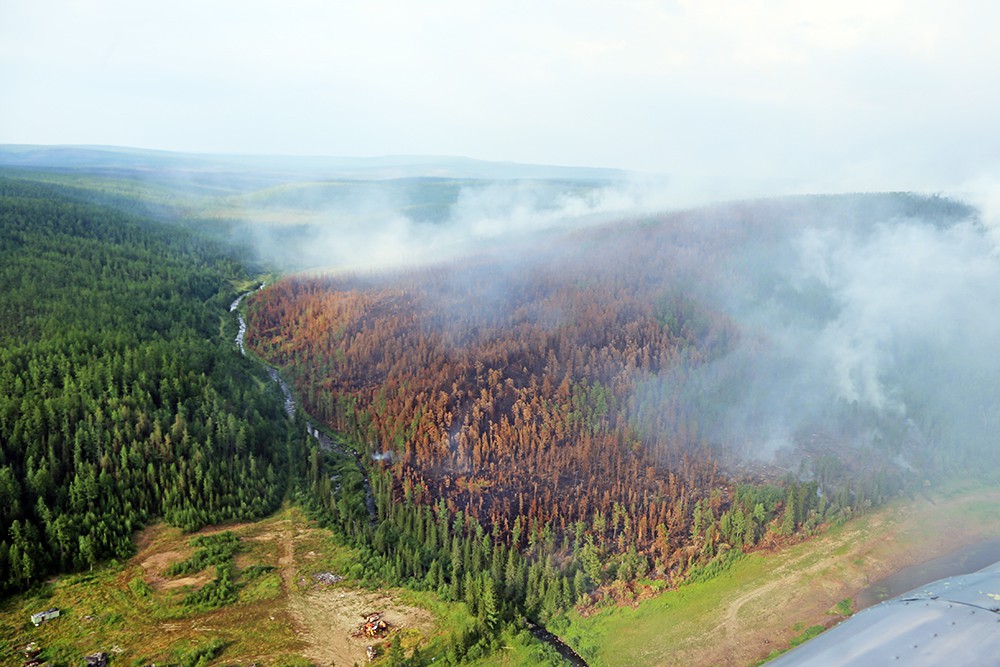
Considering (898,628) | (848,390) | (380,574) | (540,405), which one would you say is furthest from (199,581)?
(848,390)

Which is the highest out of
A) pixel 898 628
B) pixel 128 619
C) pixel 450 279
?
pixel 450 279

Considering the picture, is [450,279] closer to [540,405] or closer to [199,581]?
[540,405]

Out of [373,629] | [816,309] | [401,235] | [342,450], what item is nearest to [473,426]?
[342,450]

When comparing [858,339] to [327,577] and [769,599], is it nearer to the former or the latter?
[769,599]

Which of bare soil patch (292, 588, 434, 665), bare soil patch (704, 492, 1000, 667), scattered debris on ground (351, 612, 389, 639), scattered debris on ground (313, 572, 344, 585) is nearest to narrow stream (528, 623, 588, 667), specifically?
bare soil patch (704, 492, 1000, 667)

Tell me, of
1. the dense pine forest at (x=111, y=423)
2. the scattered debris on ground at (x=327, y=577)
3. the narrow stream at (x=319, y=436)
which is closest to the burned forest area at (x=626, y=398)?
the narrow stream at (x=319, y=436)

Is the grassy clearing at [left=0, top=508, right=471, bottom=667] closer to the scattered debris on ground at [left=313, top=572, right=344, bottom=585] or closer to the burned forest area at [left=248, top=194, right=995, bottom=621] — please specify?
the scattered debris on ground at [left=313, top=572, right=344, bottom=585]

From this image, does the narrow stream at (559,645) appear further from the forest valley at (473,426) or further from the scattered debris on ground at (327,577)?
the scattered debris on ground at (327,577)
